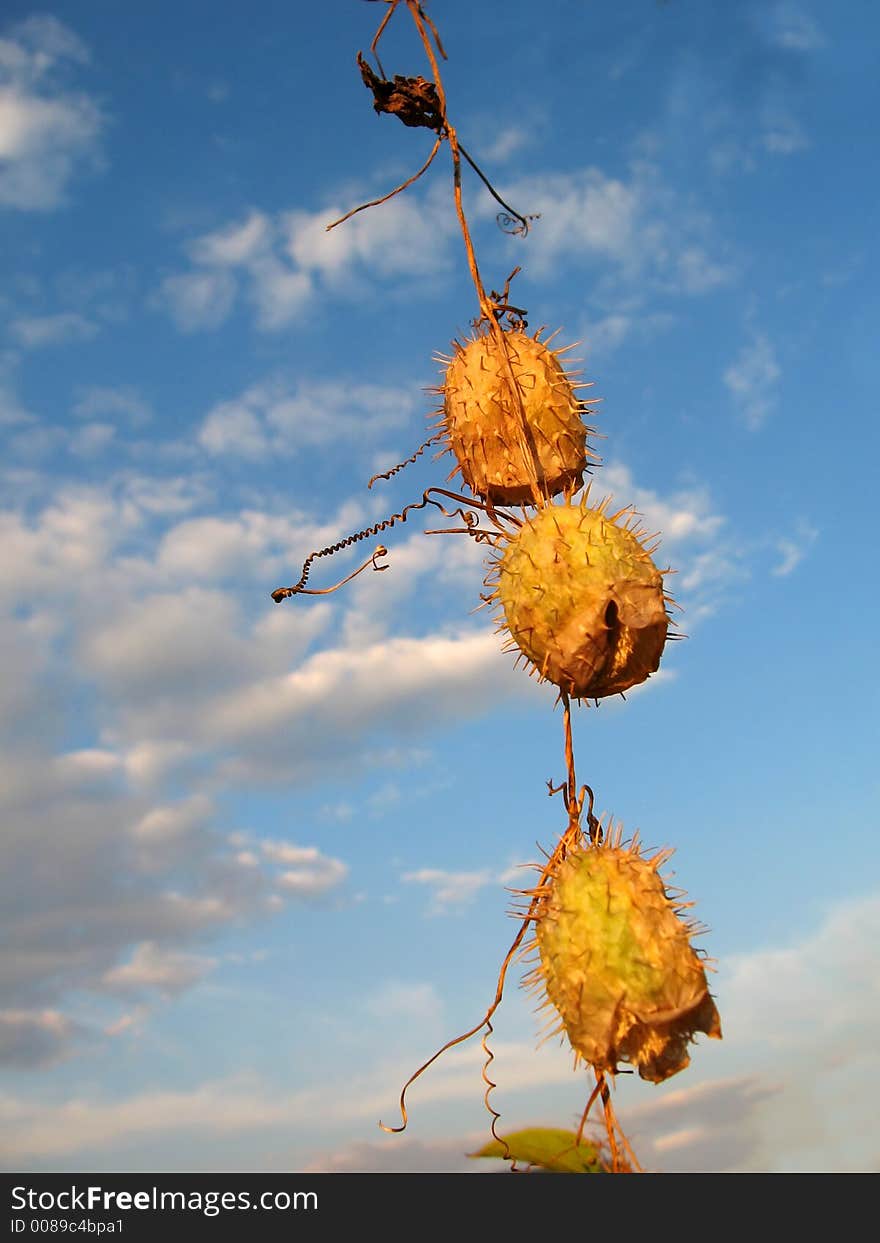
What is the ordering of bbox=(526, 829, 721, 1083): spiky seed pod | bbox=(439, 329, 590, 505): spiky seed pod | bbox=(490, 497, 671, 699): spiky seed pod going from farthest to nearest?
bbox=(439, 329, 590, 505): spiky seed pod
bbox=(490, 497, 671, 699): spiky seed pod
bbox=(526, 829, 721, 1083): spiky seed pod

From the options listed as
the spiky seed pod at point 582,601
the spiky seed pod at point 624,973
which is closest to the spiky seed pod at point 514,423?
the spiky seed pod at point 582,601

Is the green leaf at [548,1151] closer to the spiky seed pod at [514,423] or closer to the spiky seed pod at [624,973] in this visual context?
the spiky seed pod at [624,973]

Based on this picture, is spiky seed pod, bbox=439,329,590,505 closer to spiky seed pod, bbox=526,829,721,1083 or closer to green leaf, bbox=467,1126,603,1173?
spiky seed pod, bbox=526,829,721,1083

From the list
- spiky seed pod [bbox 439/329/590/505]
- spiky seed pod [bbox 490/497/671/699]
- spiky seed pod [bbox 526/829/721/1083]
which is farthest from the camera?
spiky seed pod [bbox 439/329/590/505]

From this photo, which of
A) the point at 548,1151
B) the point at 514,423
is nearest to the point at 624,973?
the point at 548,1151

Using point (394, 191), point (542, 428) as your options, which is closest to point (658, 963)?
point (542, 428)

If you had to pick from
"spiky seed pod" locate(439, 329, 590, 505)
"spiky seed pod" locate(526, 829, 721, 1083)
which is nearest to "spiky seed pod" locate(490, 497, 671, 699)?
"spiky seed pod" locate(439, 329, 590, 505)

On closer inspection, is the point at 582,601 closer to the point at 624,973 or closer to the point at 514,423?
the point at 514,423

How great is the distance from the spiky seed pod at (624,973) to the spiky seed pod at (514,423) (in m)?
1.07

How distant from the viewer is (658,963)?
2.42m

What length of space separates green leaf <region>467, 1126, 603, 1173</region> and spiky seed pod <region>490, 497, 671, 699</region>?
1038 mm

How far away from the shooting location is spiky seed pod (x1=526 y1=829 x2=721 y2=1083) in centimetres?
241
